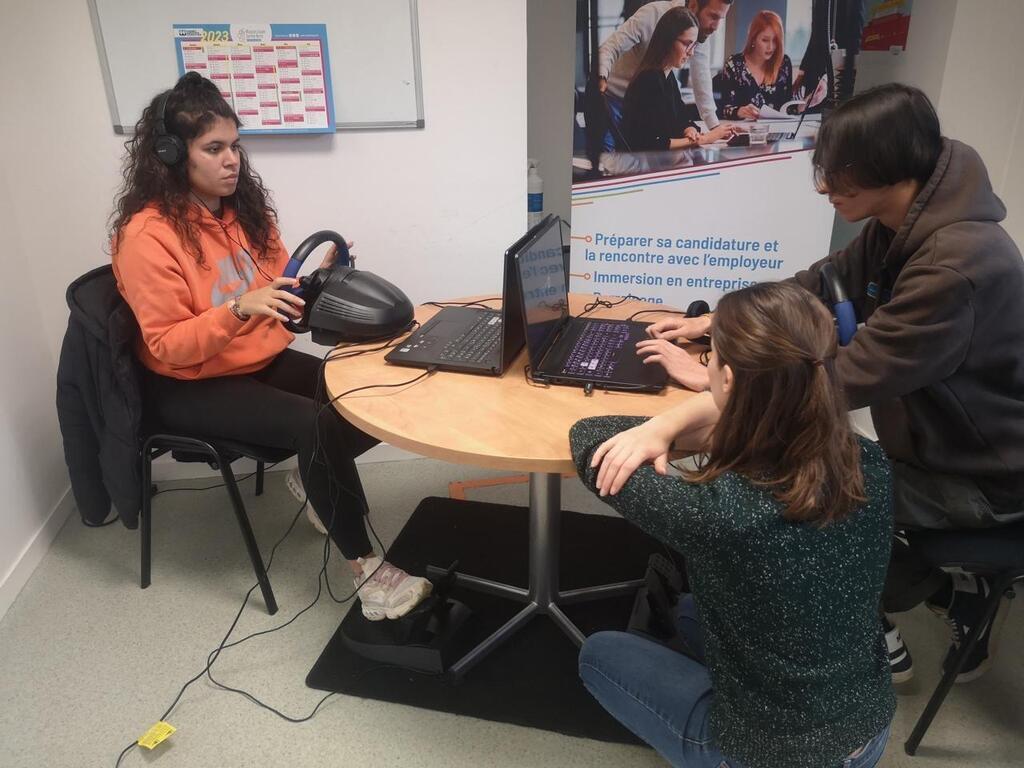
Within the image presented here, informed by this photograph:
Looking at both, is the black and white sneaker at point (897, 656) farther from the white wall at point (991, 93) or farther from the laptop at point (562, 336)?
the white wall at point (991, 93)

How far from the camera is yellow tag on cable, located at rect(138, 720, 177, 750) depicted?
1483mm

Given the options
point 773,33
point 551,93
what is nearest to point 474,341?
point 773,33

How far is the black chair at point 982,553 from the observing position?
1292 mm

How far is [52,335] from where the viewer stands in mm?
2246

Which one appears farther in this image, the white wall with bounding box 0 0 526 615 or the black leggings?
the white wall with bounding box 0 0 526 615

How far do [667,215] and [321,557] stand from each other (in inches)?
63.8

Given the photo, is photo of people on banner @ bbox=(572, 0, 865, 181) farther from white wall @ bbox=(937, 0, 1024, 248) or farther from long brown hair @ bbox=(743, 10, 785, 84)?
white wall @ bbox=(937, 0, 1024, 248)

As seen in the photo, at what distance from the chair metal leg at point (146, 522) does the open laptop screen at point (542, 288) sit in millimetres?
1060

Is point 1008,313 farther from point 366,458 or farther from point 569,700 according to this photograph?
point 366,458

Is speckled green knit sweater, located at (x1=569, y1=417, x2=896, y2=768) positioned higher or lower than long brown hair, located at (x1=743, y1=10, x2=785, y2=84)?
lower

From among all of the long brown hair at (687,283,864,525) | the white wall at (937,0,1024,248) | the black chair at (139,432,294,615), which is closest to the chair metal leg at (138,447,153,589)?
the black chair at (139,432,294,615)

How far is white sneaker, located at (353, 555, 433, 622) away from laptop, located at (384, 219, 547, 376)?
21.6 inches

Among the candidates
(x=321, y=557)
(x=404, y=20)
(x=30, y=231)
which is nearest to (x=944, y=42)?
(x=404, y=20)

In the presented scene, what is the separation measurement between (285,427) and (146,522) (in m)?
0.56
